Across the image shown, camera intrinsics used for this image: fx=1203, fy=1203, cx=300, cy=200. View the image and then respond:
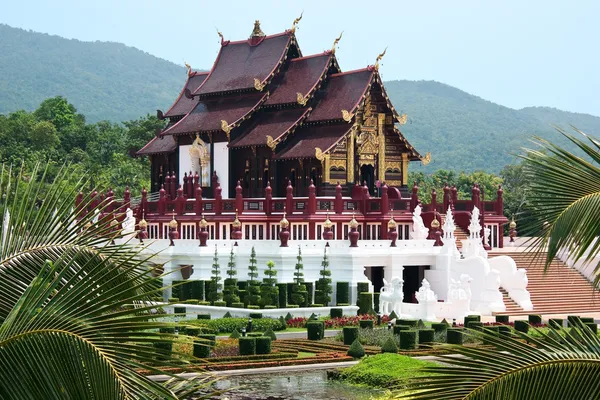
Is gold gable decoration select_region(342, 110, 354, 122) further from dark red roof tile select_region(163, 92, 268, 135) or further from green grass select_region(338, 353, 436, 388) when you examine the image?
green grass select_region(338, 353, 436, 388)

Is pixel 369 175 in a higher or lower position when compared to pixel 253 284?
higher

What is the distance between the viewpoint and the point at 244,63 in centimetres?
5484

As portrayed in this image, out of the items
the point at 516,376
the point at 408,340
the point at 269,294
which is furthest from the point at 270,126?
the point at 516,376

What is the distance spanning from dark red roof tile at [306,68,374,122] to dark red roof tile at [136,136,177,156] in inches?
376

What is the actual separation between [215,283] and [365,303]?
18.0 ft

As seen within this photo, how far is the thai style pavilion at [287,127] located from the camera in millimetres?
49000

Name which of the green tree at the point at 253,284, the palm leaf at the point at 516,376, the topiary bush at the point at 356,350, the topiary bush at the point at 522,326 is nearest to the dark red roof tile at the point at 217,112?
the green tree at the point at 253,284

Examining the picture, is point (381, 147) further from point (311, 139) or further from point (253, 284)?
point (253, 284)

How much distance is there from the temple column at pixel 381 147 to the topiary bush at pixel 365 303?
37.5 feet

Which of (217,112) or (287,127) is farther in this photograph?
(217,112)

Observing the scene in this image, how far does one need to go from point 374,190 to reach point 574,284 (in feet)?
31.9

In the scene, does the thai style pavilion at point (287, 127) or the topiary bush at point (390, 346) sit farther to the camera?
the thai style pavilion at point (287, 127)

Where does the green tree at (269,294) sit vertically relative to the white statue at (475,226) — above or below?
below

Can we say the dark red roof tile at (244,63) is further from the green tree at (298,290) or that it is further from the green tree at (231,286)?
the green tree at (298,290)
